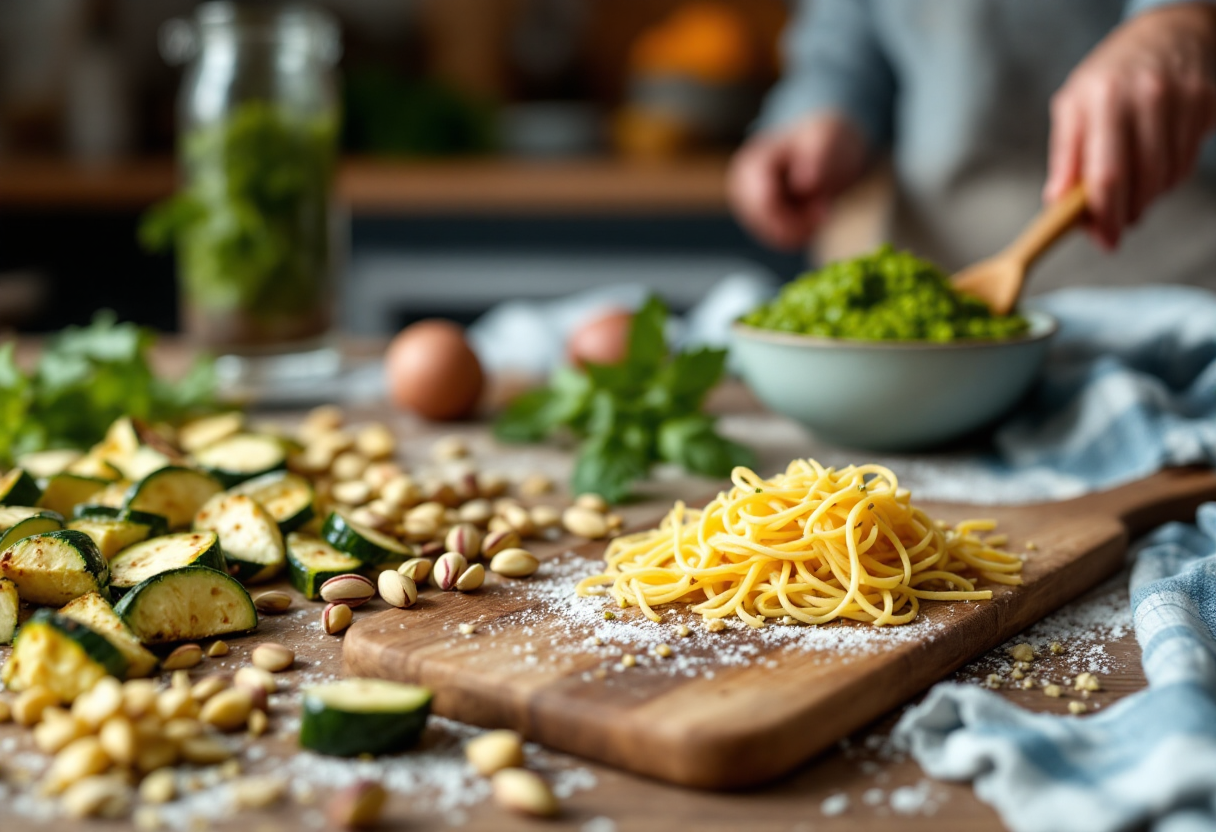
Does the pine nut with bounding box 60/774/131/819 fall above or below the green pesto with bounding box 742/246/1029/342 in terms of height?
below

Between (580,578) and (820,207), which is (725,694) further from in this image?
(820,207)

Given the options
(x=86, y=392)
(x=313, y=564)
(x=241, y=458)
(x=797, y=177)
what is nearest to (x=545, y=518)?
(x=313, y=564)

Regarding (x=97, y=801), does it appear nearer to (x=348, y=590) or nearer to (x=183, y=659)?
(x=183, y=659)

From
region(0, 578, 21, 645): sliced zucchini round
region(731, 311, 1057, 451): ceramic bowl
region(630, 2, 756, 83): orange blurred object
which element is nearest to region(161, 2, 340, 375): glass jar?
region(731, 311, 1057, 451): ceramic bowl

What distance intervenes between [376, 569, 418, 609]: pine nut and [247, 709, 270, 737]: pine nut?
213mm

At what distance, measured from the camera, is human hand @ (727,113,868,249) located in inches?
88.8

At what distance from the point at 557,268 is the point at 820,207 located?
175 cm

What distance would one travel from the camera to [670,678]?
2.99ft

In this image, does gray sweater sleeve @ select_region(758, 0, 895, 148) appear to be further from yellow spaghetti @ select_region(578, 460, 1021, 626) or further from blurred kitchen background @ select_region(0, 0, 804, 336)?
yellow spaghetti @ select_region(578, 460, 1021, 626)

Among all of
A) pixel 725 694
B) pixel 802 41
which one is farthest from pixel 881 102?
pixel 725 694

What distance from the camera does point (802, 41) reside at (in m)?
2.64

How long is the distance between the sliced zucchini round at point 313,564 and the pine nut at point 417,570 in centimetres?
6

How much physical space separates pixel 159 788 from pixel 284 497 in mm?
574

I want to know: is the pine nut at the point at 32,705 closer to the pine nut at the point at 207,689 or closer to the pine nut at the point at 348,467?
the pine nut at the point at 207,689
